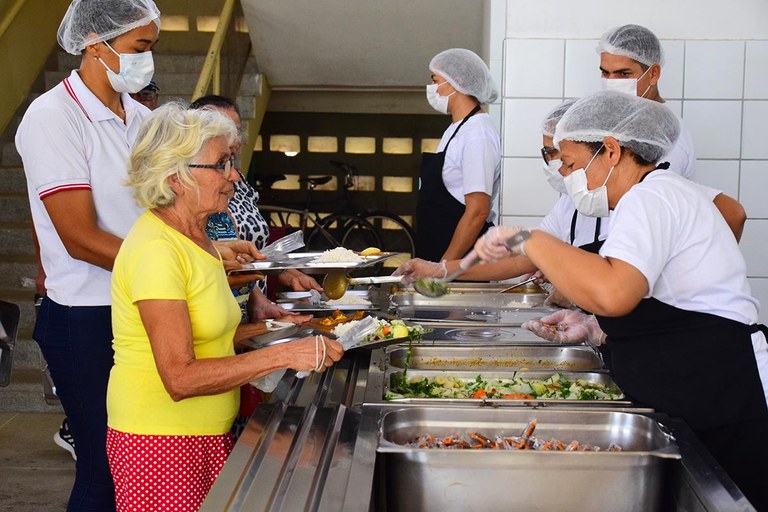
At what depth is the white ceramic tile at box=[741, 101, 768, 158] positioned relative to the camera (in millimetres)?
4020

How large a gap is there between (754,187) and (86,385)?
313 centimetres

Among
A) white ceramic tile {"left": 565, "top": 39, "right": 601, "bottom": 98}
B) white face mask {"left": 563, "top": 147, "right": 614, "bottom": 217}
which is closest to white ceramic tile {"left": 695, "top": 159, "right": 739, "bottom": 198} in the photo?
white ceramic tile {"left": 565, "top": 39, "right": 601, "bottom": 98}

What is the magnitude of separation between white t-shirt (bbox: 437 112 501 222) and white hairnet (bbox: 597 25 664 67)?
80cm

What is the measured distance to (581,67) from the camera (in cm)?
412

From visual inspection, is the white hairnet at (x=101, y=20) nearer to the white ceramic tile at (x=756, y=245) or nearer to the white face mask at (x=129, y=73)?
the white face mask at (x=129, y=73)

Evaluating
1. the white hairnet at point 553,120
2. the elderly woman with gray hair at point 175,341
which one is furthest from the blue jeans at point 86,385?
the white hairnet at point 553,120

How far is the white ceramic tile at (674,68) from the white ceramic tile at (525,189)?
0.69 m

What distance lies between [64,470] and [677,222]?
3.53 meters

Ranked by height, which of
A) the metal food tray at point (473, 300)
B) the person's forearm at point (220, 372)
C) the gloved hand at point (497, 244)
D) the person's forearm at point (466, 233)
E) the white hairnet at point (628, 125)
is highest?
the white hairnet at point (628, 125)

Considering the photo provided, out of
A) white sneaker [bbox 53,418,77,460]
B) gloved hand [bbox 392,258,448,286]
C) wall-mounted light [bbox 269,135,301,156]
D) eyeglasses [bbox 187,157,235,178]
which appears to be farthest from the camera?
wall-mounted light [bbox 269,135,301,156]

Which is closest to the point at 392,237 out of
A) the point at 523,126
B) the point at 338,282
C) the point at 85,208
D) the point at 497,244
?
the point at 523,126

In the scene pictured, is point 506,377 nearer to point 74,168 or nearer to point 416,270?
point 416,270

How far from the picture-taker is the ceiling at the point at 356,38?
6.50 meters

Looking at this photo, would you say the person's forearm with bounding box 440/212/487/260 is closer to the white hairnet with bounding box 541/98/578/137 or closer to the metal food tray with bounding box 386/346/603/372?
the white hairnet with bounding box 541/98/578/137
